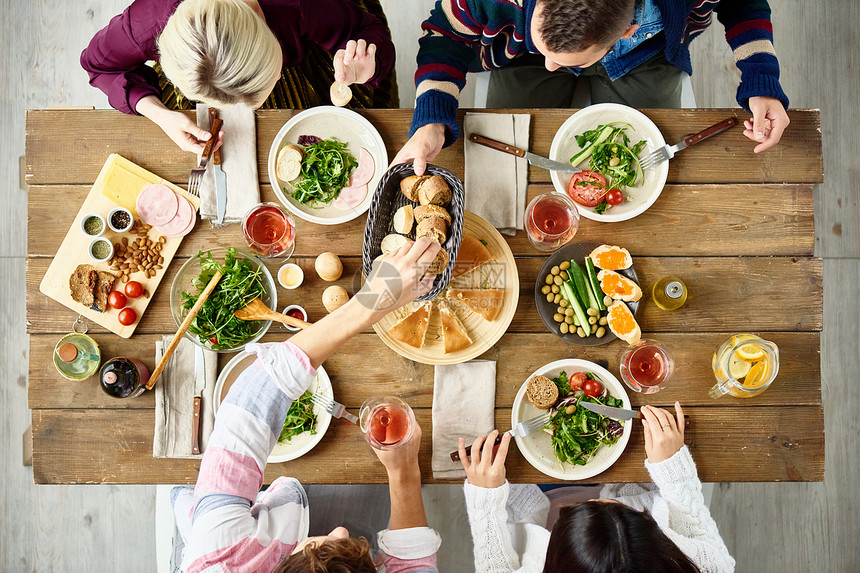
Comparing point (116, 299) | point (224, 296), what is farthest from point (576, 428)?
point (116, 299)

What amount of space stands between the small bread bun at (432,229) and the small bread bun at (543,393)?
599 millimetres

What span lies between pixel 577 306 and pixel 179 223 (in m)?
1.40

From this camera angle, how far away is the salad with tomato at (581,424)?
1.79 metres

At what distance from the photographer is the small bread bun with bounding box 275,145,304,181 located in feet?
6.01

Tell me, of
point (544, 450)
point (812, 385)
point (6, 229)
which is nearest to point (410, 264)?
point (544, 450)

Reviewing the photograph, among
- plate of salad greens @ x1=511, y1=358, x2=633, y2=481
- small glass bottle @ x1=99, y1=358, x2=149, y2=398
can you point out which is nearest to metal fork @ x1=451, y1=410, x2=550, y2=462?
plate of salad greens @ x1=511, y1=358, x2=633, y2=481

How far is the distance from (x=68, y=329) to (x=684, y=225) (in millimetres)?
2190

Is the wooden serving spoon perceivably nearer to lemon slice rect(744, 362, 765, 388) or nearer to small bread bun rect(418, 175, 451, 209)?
small bread bun rect(418, 175, 451, 209)

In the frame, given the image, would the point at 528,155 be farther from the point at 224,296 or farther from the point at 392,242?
the point at 224,296

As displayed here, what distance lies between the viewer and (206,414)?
1.85 metres

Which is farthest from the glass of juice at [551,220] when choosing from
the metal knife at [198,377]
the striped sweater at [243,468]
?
the metal knife at [198,377]

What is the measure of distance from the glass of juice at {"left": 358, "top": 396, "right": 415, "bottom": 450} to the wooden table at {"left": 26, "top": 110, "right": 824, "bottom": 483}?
0.20ft

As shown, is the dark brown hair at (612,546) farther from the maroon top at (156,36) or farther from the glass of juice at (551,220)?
the maroon top at (156,36)

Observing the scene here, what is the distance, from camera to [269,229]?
181 centimetres
